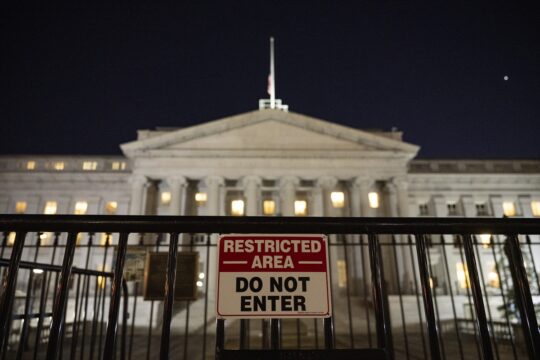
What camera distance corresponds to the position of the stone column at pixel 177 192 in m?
33.3

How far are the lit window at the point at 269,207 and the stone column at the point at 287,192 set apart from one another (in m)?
5.05

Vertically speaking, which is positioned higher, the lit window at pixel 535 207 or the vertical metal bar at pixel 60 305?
the lit window at pixel 535 207

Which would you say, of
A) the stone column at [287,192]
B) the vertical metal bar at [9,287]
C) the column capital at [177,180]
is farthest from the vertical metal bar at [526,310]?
the column capital at [177,180]

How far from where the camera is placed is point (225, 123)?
113 feet

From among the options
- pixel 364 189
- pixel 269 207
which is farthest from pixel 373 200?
pixel 269 207

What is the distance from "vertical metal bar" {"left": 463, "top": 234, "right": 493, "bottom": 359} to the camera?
2.37 m

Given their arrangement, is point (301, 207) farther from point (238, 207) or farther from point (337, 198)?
point (238, 207)

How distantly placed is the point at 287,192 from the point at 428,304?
31367 mm

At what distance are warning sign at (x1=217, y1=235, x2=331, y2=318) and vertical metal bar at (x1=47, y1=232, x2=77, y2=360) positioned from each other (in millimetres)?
1038

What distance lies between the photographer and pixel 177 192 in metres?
33.7

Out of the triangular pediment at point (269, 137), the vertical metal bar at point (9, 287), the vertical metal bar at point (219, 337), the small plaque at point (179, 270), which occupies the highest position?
the triangular pediment at point (269, 137)

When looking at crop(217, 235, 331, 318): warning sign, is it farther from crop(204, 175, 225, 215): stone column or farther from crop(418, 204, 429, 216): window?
crop(418, 204, 429, 216): window

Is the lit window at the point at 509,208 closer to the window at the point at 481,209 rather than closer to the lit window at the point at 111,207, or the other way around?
the window at the point at 481,209

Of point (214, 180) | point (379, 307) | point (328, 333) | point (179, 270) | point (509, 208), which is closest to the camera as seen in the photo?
point (328, 333)
